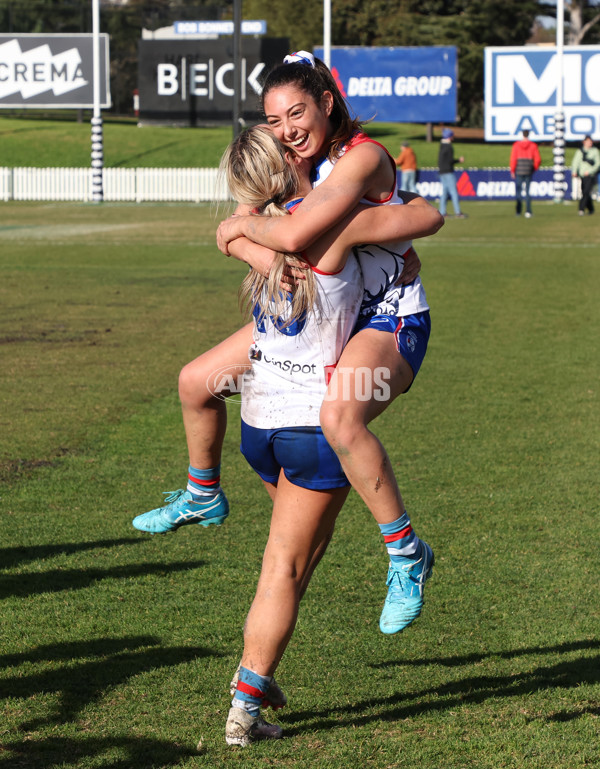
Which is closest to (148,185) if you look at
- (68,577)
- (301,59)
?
(68,577)

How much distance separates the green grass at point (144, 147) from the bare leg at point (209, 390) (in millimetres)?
48295

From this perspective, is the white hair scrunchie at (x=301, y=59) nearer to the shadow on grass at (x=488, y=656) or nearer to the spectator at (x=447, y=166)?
the shadow on grass at (x=488, y=656)

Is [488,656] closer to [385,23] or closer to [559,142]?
[559,142]

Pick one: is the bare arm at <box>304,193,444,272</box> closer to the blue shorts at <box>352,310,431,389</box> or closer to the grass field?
the blue shorts at <box>352,310,431,389</box>

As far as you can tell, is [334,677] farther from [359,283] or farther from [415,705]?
[359,283]

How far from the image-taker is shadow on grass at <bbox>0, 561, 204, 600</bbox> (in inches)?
200

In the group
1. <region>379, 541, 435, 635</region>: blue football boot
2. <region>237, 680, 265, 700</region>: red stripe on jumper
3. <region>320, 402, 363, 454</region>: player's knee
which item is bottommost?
<region>237, 680, 265, 700</region>: red stripe on jumper

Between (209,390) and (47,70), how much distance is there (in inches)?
1688

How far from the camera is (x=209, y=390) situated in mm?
3877

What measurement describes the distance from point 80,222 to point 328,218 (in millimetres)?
27516

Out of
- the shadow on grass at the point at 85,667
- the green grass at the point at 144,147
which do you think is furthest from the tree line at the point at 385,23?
the shadow on grass at the point at 85,667

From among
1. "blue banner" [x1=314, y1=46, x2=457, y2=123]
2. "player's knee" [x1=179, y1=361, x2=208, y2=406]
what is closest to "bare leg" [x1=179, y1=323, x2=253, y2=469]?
"player's knee" [x1=179, y1=361, x2=208, y2=406]

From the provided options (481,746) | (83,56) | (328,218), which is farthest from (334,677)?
(83,56)

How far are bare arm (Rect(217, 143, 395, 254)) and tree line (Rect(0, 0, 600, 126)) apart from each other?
64294 mm
